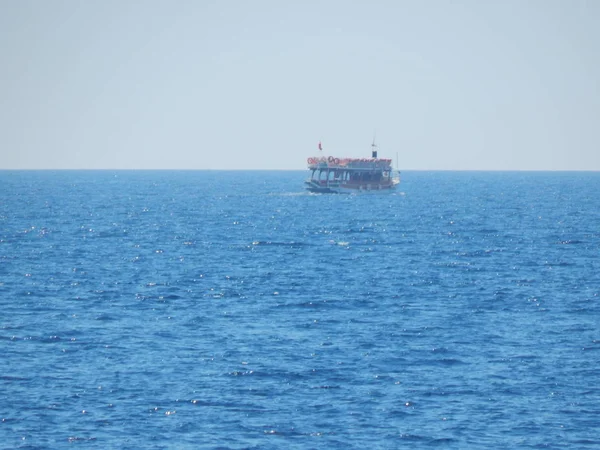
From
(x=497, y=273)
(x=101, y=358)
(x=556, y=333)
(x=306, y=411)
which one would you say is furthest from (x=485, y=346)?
(x=497, y=273)

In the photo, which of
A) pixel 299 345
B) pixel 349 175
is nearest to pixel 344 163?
pixel 349 175

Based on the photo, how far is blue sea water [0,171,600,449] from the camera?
99.8 feet

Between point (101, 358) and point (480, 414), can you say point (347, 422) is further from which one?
point (101, 358)

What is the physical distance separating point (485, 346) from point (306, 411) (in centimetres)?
1267

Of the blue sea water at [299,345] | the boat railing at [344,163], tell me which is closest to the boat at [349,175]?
the boat railing at [344,163]

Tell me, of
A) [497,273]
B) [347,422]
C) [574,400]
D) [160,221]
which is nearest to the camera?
[347,422]

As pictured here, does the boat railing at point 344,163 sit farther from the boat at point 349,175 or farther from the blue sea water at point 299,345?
the blue sea water at point 299,345

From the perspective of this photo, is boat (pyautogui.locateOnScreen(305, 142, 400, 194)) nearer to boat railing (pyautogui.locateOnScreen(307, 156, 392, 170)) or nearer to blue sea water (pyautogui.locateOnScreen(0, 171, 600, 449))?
boat railing (pyautogui.locateOnScreen(307, 156, 392, 170))

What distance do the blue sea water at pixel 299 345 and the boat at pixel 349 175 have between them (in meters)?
77.4

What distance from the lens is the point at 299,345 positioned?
41625mm

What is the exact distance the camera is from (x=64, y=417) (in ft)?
102

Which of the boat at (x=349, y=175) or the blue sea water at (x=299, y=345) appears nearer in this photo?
the blue sea water at (x=299, y=345)

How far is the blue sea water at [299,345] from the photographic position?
30.4 metres

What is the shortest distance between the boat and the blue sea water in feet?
254
